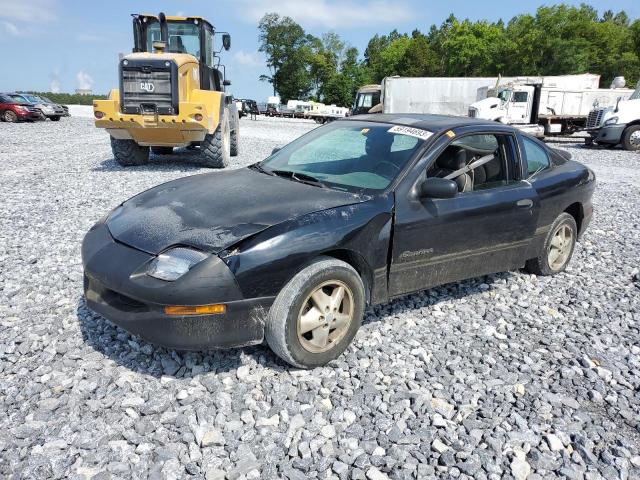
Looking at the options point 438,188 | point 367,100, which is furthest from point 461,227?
point 367,100

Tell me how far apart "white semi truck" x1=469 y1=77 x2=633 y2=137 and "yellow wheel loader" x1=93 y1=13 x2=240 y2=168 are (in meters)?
14.5

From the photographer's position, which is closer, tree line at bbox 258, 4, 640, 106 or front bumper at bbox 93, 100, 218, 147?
front bumper at bbox 93, 100, 218, 147

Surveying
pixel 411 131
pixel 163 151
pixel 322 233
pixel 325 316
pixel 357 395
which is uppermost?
pixel 411 131

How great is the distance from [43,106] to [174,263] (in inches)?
1140

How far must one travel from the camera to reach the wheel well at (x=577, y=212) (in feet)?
16.5

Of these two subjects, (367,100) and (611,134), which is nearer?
(611,134)

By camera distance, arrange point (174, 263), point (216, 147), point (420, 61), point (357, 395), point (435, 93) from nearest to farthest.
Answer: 1. point (174, 263)
2. point (357, 395)
3. point (216, 147)
4. point (435, 93)
5. point (420, 61)

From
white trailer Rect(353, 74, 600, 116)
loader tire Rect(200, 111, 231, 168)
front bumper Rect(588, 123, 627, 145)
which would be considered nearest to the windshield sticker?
loader tire Rect(200, 111, 231, 168)

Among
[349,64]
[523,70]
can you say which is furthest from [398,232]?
[349,64]

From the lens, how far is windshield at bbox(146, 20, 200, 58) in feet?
36.9

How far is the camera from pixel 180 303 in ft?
8.86

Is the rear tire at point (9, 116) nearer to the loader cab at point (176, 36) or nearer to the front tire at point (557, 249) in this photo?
the loader cab at point (176, 36)

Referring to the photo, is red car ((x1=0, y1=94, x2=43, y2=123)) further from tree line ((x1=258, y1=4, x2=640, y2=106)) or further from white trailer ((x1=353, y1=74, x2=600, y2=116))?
tree line ((x1=258, y1=4, x2=640, y2=106))

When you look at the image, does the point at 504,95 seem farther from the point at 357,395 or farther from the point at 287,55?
the point at 287,55
